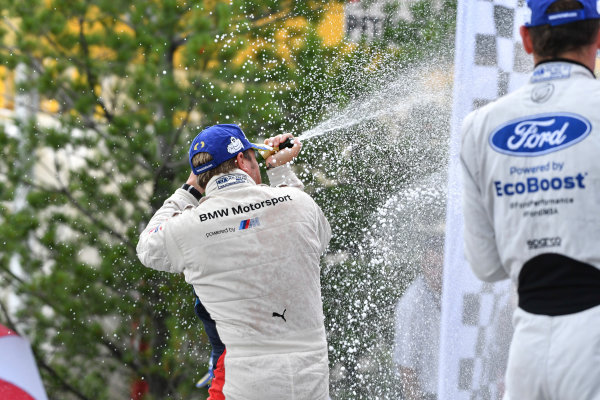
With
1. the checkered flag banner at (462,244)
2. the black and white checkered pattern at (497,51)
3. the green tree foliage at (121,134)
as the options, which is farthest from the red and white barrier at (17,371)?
the black and white checkered pattern at (497,51)

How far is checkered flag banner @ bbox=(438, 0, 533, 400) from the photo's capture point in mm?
2844

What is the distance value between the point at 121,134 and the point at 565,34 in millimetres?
3449

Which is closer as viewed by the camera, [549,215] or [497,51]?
[549,215]

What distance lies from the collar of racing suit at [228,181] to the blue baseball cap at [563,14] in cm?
103

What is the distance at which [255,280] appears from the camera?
2105 millimetres

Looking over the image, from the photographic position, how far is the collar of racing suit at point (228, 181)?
2.20m

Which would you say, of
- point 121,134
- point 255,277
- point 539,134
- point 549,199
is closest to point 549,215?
point 549,199

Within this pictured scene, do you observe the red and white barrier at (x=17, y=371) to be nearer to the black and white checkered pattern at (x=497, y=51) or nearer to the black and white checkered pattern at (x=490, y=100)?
the black and white checkered pattern at (x=490, y=100)

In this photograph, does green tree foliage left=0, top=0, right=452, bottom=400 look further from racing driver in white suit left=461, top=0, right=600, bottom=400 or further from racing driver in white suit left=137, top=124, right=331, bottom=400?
racing driver in white suit left=461, top=0, right=600, bottom=400

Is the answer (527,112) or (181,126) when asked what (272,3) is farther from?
(527,112)

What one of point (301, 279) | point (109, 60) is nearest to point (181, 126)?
point (109, 60)

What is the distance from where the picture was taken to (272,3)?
4.51 m

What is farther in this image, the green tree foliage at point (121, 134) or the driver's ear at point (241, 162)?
the green tree foliage at point (121, 134)

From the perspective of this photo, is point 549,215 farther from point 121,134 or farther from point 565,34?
point 121,134
